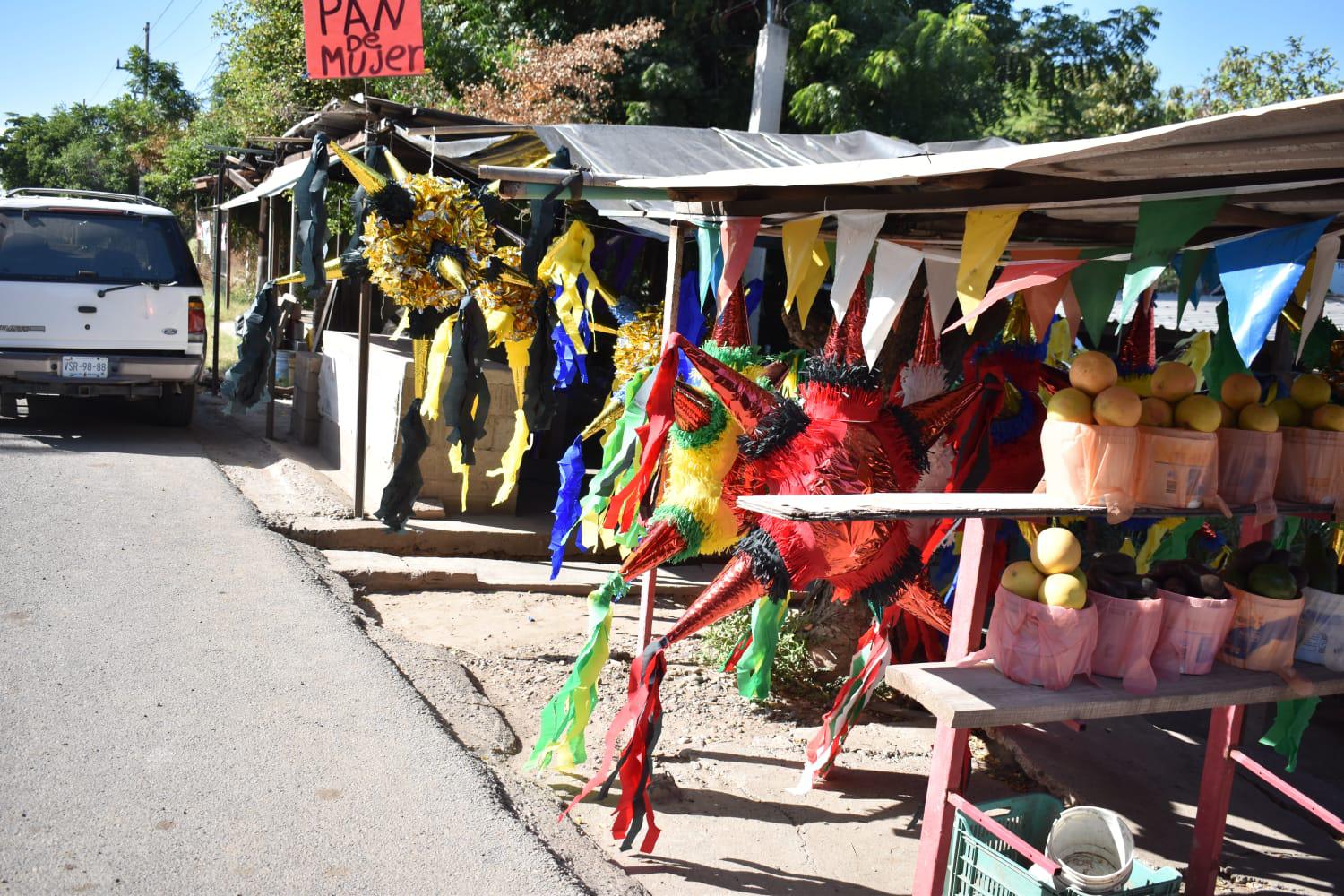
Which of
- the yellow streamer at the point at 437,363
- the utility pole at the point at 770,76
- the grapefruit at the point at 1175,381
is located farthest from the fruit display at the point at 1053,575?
the utility pole at the point at 770,76

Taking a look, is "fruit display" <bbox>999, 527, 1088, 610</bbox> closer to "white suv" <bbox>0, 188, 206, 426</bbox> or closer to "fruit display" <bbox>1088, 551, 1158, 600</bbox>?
"fruit display" <bbox>1088, 551, 1158, 600</bbox>

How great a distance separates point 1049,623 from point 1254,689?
2.09 ft

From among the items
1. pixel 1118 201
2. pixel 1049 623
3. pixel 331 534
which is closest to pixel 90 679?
pixel 331 534

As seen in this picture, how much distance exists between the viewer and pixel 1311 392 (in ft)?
10.1

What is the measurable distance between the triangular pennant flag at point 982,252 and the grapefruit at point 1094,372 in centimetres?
30

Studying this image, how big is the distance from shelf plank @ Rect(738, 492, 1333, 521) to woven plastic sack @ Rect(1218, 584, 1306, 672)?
0.96 feet

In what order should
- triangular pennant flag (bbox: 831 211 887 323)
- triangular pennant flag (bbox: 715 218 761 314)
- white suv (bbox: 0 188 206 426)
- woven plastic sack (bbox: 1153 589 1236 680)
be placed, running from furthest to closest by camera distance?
white suv (bbox: 0 188 206 426)
triangular pennant flag (bbox: 715 218 761 314)
triangular pennant flag (bbox: 831 211 887 323)
woven plastic sack (bbox: 1153 589 1236 680)

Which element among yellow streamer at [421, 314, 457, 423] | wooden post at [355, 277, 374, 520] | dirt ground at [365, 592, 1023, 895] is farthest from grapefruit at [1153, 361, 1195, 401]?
wooden post at [355, 277, 374, 520]

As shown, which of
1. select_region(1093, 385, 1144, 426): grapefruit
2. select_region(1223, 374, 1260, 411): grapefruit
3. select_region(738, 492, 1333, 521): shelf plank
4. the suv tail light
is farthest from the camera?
the suv tail light

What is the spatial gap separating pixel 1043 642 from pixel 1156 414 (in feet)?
2.24

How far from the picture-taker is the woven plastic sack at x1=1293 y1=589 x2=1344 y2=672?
9.57 feet

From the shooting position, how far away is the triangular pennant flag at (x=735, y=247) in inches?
141

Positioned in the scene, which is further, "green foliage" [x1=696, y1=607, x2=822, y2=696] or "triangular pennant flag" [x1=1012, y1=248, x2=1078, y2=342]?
"green foliage" [x1=696, y1=607, x2=822, y2=696]

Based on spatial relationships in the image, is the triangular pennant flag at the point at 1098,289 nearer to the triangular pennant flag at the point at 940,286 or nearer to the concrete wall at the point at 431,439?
the triangular pennant flag at the point at 940,286
